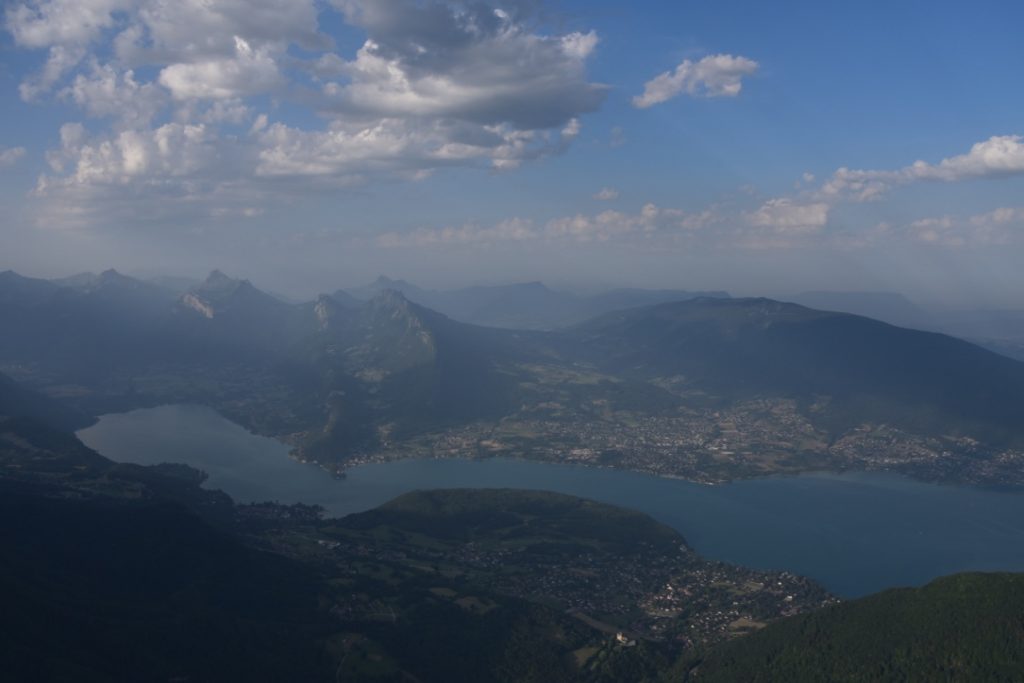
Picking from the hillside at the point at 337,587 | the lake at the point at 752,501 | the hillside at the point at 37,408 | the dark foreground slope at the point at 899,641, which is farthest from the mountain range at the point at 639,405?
the dark foreground slope at the point at 899,641

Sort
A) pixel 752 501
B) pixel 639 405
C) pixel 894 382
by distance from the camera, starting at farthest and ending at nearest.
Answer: pixel 894 382, pixel 639 405, pixel 752 501

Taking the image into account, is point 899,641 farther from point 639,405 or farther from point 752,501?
point 639,405

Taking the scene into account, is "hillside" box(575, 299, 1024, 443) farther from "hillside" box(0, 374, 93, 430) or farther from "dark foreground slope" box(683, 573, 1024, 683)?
"hillside" box(0, 374, 93, 430)

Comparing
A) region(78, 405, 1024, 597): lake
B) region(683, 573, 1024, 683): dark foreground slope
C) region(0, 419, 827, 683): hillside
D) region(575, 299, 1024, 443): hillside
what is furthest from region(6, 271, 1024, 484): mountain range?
region(683, 573, 1024, 683): dark foreground slope

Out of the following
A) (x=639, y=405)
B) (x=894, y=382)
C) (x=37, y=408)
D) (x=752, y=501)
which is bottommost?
(x=752, y=501)

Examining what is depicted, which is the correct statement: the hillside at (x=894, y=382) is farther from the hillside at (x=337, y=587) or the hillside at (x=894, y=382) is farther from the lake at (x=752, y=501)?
the hillside at (x=337, y=587)

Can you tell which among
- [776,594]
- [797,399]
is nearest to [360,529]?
[776,594]

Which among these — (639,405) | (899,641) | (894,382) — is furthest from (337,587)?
(894,382)
